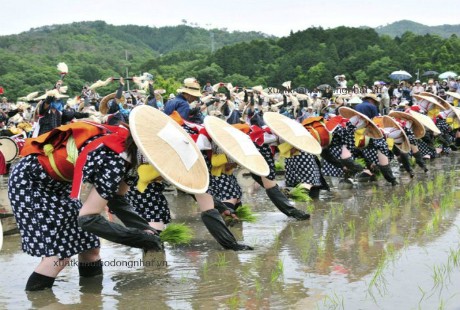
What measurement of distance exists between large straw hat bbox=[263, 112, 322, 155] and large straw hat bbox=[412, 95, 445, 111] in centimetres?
712

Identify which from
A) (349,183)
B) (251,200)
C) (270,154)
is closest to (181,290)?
(270,154)

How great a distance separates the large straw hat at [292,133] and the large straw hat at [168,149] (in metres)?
2.78

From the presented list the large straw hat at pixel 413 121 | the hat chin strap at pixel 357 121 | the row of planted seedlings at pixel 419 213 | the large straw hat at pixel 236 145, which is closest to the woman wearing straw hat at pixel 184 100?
the hat chin strap at pixel 357 121

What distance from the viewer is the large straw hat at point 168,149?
4.84 m

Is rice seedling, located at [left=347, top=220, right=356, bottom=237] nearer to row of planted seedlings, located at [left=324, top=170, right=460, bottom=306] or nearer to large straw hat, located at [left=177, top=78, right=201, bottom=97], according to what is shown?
row of planted seedlings, located at [left=324, top=170, right=460, bottom=306]

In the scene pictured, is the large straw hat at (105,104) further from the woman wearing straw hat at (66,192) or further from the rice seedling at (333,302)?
the rice seedling at (333,302)

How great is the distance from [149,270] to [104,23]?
103815 mm

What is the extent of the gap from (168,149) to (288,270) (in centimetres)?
138

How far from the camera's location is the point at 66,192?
17.2ft

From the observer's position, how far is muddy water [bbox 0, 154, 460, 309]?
4.89 meters

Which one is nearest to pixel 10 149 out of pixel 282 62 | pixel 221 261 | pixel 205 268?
pixel 221 261

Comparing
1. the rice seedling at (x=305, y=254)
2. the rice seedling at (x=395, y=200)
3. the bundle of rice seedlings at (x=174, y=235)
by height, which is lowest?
the rice seedling at (x=305, y=254)

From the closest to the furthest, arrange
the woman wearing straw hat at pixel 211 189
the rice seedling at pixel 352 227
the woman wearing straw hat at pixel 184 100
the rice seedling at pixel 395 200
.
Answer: the woman wearing straw hat at pixel 211 189 → the rice seedling at pixel 352 227 → the rice seedling at pixel 395 200 → the woman wearing straw hat at pixel 184 100

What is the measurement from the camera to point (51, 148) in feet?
16.3
